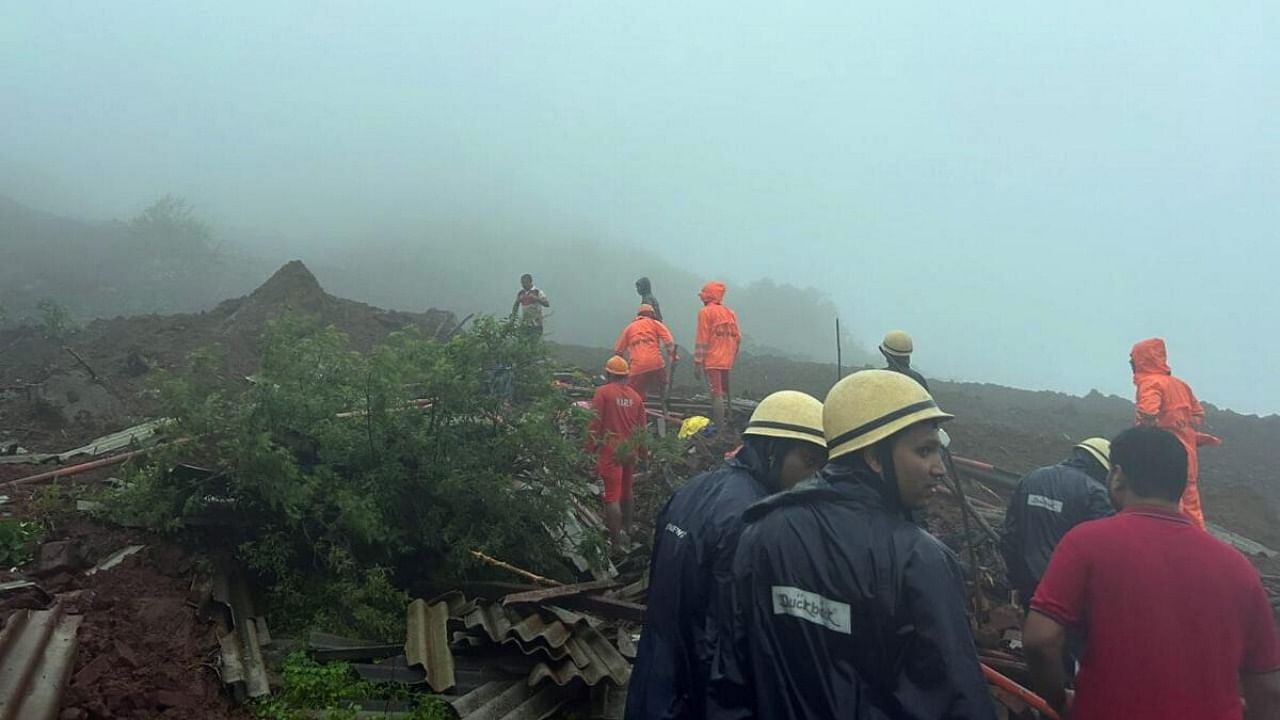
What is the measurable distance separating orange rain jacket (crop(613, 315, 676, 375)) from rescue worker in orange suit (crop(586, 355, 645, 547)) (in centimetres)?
182

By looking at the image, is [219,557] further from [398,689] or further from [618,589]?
[618,589]

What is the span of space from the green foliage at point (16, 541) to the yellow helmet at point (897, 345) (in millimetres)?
6575

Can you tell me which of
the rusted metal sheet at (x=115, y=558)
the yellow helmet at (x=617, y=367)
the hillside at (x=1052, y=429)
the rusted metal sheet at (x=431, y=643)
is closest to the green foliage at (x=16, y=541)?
the rusted metal sheet at (x=115, y=558)

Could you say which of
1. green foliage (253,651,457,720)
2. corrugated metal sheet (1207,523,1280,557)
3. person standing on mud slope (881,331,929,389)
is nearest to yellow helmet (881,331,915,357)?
person standing on mud slope (881,331,929,389)

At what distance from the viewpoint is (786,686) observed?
2293mm

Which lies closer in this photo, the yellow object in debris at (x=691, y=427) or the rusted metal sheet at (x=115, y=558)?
the rusted metal sheet at (x=115, y=558)

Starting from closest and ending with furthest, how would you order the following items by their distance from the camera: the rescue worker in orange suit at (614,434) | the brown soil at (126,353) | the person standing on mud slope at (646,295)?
the rescue worker in orange suit at (614,434), the brown soil at (126,353), the person standing on mud slope at (646,295)

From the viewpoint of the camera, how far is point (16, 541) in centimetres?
607

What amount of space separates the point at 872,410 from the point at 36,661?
4773 mm

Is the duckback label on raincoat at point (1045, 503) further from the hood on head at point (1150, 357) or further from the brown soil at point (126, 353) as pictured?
the brown soil at point (126, 353)

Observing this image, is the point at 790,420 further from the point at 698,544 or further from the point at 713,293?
the point at 713,293

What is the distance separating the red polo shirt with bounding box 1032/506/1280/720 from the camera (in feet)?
8.98

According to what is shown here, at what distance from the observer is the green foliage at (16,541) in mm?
5953

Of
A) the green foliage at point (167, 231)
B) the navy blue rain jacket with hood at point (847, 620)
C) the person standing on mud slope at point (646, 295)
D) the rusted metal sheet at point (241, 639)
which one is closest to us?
the navy blue rain jacket with hood at point (847, 620)
